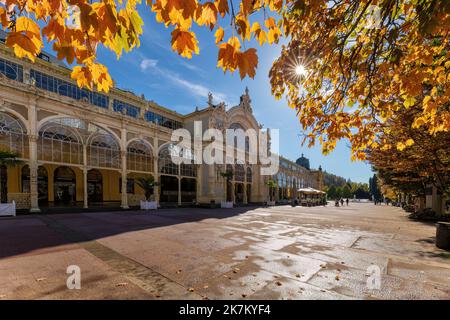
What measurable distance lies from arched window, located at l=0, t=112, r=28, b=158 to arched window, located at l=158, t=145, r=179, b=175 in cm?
1366

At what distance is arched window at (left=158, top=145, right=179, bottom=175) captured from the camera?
2945 cm

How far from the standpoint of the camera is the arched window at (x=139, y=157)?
26062mm

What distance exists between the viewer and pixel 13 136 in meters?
17.8

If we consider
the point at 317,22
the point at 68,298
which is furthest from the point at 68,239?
the point at 317,22

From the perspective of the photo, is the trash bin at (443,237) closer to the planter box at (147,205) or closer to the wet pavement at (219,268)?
the wet pavement at (219,268)

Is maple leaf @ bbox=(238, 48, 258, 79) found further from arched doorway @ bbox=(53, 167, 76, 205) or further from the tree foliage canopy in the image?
arched doorway @ bbox=(53, 167, 76, 205)

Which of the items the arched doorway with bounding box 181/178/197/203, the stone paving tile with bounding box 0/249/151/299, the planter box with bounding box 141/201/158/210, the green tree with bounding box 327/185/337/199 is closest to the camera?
the stone paving tile with bounding box 0/249/151/299

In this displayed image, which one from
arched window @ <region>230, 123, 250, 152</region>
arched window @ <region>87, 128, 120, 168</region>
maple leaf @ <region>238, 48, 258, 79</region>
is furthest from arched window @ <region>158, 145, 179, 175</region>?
maple leaf @ <region>238, 48, 258, 79</region>

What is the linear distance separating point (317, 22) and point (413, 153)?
9669 mm

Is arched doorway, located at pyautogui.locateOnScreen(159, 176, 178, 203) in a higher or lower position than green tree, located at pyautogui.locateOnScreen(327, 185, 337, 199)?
higher

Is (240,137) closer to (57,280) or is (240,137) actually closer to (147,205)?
(147,205)

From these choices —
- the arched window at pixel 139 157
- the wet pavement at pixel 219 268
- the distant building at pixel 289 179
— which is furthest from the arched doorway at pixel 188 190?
the wet pavement at pixel 219 268

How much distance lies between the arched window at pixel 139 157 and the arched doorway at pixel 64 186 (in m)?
7.76
